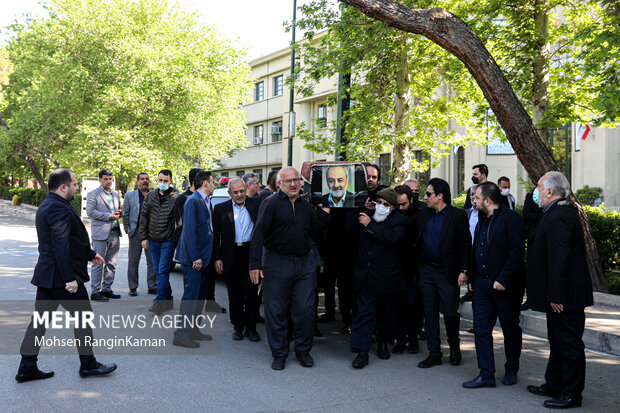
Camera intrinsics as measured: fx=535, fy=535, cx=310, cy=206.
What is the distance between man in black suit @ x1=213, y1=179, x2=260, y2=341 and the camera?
6742 mm

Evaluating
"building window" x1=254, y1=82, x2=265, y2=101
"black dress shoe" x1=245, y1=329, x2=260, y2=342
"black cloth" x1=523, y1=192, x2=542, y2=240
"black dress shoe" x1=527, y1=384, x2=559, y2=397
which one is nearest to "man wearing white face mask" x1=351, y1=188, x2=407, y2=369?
"black dress shoe" x1=245, y1=329, x2=260, y2=342

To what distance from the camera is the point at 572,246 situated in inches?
184

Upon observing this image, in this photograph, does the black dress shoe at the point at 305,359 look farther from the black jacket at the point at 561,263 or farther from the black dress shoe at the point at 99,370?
the black jacket at the point at 561,263

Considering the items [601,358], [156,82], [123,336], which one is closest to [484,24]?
[601,358]

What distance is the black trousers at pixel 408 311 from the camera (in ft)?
20.3

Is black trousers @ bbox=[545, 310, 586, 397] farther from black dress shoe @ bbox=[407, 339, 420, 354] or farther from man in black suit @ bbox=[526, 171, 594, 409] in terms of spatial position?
black dress shoe @ bbox=[407, 339, 420, 354]

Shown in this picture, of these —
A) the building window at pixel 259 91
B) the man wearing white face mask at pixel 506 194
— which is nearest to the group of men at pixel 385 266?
the man wearing white face mask at pixel 506 194

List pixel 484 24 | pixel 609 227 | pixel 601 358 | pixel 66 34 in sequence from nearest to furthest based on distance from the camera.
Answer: pixel 601 358 < pixel 609 227 < pixel 484 24 < pixel 66 34

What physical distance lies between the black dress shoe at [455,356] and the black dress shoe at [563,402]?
1.23 m

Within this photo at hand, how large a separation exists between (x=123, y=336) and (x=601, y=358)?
5.64 m

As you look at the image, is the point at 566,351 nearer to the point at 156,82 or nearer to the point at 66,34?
the point at 156,82

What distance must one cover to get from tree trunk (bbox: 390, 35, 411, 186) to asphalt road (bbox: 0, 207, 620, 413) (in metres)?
8.89

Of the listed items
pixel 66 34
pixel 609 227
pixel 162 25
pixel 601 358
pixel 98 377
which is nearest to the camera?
pixel 98 377

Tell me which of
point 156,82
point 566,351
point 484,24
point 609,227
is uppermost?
point 156,82
